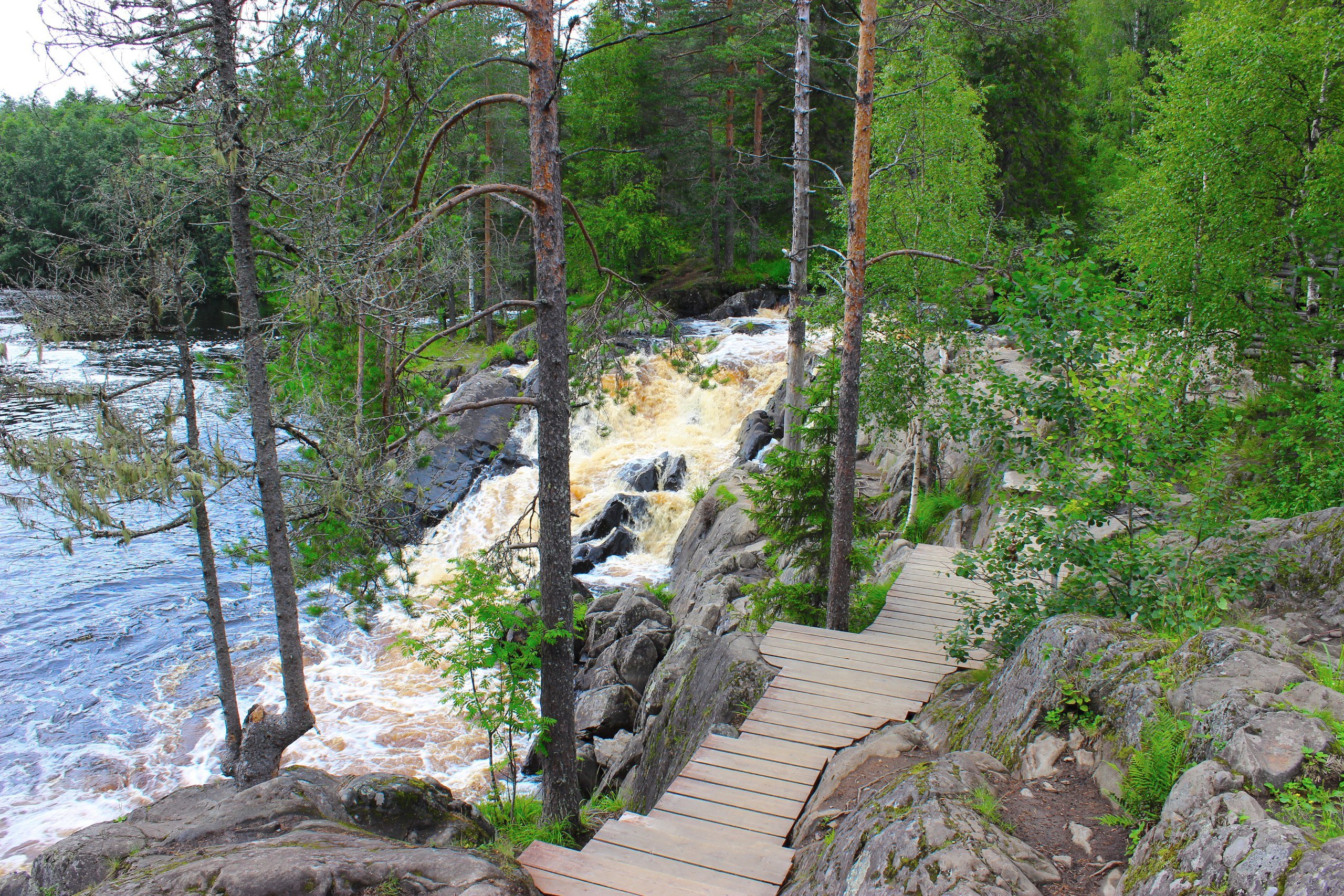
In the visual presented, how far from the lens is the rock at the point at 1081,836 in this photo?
3.97 metres

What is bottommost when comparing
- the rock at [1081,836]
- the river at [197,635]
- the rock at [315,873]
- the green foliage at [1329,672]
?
the river at [197,635]

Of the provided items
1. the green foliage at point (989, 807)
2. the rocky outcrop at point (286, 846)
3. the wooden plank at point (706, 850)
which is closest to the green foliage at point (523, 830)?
the rocky outcrop at point (286, 846)

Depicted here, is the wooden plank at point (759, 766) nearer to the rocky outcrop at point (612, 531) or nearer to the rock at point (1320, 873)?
the rock at point (1320, 873)

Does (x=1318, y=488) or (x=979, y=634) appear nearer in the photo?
(x=979, y=634)

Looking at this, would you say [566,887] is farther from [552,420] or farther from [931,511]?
[931,511]

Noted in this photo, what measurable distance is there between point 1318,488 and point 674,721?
7.56m

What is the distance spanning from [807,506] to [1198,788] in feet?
18.6

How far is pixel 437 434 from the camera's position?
9.12 m

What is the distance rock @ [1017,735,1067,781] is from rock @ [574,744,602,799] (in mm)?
5834

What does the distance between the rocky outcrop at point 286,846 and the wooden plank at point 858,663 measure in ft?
10.5

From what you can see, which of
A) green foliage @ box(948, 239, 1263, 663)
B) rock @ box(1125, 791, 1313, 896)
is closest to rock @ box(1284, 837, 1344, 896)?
rock @ box(1125, 791, 1313, 896)

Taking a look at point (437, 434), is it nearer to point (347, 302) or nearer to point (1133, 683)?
point (347, 302)

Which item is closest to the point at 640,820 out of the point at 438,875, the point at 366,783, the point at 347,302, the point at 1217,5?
the point at 438,875

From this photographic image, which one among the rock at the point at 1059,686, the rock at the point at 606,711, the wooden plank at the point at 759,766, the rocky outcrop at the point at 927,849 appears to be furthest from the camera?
the rock at the point at 606,711
